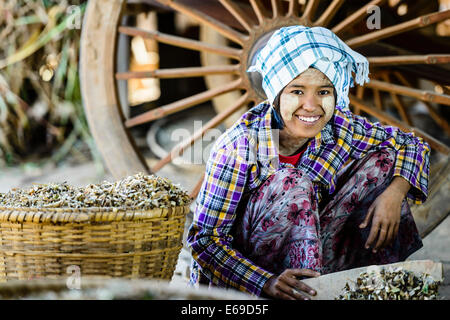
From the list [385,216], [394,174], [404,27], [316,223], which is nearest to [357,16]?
[404,27]

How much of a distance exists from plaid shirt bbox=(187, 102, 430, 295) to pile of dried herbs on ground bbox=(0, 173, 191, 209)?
13cm

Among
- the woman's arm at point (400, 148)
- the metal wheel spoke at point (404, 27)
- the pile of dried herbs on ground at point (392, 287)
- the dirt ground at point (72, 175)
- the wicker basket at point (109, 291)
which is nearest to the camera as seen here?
the wicker basket at point (109, 291)

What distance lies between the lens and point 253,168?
6.29 ft

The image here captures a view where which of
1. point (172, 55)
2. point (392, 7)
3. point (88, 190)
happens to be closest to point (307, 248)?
point (88, 190)

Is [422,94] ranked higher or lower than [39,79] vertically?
lower

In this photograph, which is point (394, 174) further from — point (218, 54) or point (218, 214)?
point (218, 54)

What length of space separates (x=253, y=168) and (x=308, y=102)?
0.94ft

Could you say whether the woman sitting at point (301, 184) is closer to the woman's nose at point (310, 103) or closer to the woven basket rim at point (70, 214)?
the woman's nose at point (310, 103)

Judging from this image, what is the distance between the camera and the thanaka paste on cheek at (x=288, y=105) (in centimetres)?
191

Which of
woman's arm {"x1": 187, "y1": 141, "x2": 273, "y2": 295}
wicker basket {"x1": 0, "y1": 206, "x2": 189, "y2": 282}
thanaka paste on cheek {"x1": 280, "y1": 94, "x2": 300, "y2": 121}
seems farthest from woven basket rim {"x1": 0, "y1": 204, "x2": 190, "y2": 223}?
thanaka paste on cheek {"x1": 280, "y1": 94, "x2": 300, "y2": 121}

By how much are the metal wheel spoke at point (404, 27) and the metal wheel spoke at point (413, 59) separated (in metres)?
0.09

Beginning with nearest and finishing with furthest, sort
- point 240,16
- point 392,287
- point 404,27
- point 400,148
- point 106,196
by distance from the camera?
1. point 392,287
2. point 106,196
3. point 400,148
4. point 404,27
5. point 240,16

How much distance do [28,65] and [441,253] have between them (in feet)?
10.2

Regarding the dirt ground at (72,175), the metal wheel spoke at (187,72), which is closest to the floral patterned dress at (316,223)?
the metal wheel spoke at (187,72)
